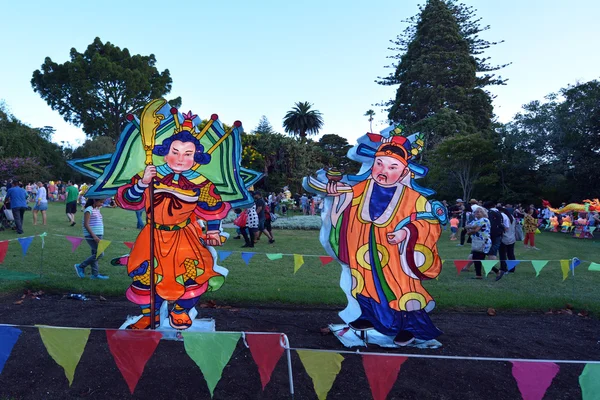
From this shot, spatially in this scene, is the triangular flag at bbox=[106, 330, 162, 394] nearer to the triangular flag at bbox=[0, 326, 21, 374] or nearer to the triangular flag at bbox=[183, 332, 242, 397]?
the triangular flag at bbox=[183, 332, 242, 397]

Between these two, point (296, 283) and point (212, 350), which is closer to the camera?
point (212, 350)

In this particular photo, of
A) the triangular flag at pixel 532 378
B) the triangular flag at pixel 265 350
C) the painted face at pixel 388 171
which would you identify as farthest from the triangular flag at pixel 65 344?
the painted face at pixel 388 171

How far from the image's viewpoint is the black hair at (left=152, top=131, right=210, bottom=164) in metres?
5.14

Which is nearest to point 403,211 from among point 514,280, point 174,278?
point 174,278

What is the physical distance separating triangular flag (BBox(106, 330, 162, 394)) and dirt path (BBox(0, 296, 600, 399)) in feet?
1.83

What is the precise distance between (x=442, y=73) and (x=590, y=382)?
4132cm

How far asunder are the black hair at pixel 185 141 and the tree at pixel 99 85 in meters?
35.4

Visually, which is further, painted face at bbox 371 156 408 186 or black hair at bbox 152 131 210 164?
painted face at bbox 371 156 408 186

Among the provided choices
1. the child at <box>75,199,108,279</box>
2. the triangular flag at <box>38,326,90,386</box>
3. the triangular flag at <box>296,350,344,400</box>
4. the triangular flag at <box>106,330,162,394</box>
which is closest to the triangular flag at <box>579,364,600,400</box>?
the triangular flag at <box>296,350,344,400</box>

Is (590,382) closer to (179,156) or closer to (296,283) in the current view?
(179,156)

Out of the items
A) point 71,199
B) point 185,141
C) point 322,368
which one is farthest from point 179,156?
point 71,199

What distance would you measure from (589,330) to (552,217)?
18.5m

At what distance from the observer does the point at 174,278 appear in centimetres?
524

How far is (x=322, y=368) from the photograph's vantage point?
331cm
